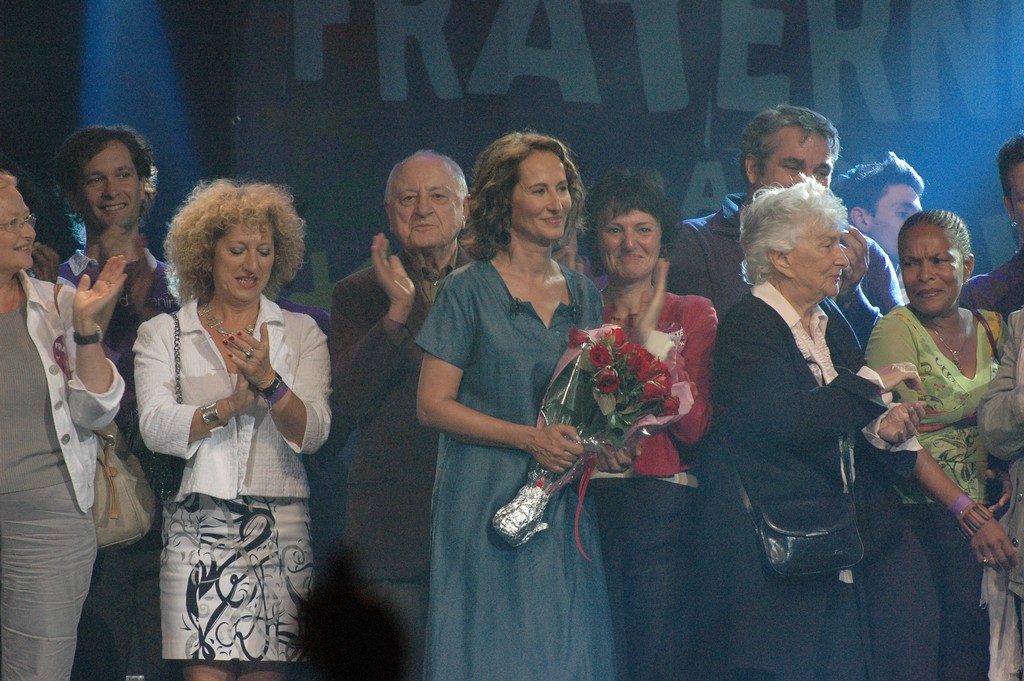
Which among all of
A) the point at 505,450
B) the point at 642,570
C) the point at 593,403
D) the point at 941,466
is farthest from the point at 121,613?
the point at 941,466

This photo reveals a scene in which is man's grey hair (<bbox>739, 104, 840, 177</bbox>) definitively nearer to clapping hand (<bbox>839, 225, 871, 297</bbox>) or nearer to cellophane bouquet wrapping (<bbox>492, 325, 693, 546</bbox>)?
clapping hand (<bbox>839, 225, 871, 297</bbox>)

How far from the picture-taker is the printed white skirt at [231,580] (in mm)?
3477

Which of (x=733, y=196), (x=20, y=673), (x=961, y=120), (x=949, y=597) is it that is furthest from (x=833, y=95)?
(x=20, y=673)

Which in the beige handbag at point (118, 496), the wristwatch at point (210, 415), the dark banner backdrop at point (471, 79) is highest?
the dark banner backdrop at point (471, 79)

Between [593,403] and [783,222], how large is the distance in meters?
0.94

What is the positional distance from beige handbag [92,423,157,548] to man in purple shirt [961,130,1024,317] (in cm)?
284

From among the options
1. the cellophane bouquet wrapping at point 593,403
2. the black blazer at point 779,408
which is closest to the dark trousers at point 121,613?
the cellophane bouquet wrapping at point 593,403

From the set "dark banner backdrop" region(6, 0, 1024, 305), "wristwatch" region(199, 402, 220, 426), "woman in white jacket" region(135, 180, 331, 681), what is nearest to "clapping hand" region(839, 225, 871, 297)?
"dark banner backdrop" region(6, 0, 1024, 305)

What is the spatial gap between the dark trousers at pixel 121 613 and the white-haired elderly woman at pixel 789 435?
5.66 ft

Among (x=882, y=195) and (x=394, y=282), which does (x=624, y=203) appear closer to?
(x=394, y=282)

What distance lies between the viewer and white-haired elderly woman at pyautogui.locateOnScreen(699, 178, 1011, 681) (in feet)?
10.8

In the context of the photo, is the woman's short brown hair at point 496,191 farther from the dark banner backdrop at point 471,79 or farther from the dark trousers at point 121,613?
the dark banner backdrop at point 471,79

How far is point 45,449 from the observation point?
3.48 meters

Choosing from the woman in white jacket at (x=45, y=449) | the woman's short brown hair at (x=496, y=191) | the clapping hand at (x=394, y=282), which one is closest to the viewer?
the woman's short brown hair at (x=496, y=191)
